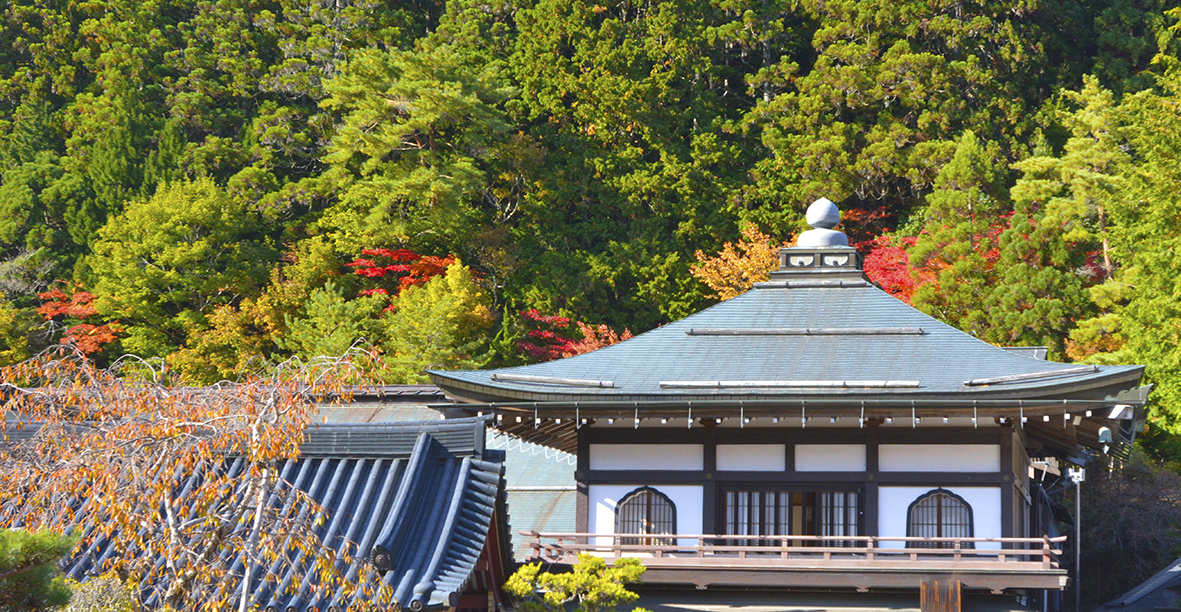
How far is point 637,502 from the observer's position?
51.9 ft

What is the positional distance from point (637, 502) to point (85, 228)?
24.9m

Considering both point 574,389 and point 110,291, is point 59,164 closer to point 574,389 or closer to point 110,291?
point 110,291

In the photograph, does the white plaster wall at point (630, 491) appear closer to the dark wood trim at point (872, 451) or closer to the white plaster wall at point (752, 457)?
the white plaster wall at point (752, 457)

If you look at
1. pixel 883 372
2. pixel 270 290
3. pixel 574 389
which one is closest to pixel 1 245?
pixel 270 290

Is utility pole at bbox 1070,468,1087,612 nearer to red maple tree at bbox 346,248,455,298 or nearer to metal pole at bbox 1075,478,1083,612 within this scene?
metal pole at bbox 1075,478,1083,612

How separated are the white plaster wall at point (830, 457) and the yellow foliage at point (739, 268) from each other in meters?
14.5

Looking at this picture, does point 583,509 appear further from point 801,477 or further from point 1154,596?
point 1154,596

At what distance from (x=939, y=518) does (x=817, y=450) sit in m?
1.73

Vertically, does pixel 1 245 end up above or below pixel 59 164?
below

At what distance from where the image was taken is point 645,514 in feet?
51.7

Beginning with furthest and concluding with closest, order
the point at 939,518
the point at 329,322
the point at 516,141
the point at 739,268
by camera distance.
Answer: the point at 516,141 < the point at 739,268 < the point at 329,322 < the point at 939,518

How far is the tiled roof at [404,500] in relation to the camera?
30.3ft

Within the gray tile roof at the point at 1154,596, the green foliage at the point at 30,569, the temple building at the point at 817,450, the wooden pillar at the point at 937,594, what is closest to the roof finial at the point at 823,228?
the temple building at the point at 817,450

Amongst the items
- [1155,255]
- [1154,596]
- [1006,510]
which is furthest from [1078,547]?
[1006,510]
